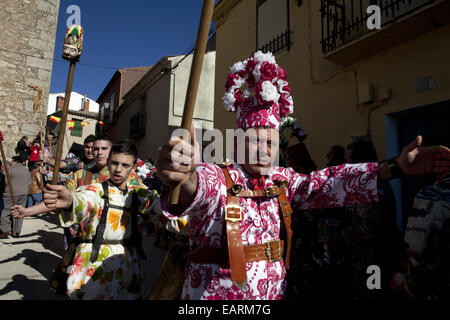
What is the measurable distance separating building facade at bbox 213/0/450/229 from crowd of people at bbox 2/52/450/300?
9.35ft

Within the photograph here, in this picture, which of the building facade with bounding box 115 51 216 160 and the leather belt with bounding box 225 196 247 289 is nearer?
the leather belt with bounding box 225 196 247 289

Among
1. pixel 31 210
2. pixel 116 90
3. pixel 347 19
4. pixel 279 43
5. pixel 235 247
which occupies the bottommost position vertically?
pixel 235 247

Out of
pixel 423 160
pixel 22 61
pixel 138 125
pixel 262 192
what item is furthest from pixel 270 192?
pixel 138 125

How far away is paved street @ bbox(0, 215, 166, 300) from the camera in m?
3.67

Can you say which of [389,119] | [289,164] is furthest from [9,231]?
[389,119]

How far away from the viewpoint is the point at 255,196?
1.58m

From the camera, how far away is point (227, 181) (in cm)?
152

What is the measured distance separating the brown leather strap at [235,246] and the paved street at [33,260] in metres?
3.28

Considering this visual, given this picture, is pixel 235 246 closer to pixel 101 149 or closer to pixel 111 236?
pixel 111 236

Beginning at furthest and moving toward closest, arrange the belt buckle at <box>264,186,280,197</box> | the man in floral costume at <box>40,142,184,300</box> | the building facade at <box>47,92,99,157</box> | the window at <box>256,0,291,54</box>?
the building facade at <box>47,92,99,157</box> < the window at <box>256,0,291,54</box> < the man in floral costume at <box>40,142,184,300</box> < the belt buckle at <box>264,186,280,197</box>

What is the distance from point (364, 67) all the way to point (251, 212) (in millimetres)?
4971

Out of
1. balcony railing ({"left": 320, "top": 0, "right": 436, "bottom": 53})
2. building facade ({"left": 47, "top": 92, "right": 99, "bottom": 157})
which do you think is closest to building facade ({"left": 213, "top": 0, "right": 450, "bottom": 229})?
balcony railing ({"left": 320, "top": 0, "right": 436, "bottom": 53})

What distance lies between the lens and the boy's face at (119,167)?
2.43 m

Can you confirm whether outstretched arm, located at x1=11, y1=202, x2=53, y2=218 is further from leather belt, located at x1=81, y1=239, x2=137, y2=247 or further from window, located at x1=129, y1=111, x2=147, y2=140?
window, located at x1=129, y1=111, x2=147, y2=140
